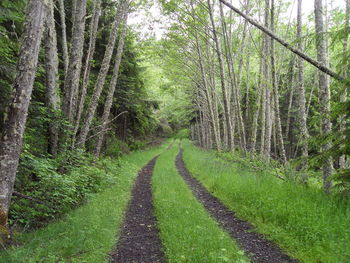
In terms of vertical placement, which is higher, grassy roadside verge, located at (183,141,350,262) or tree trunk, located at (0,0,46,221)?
tree trunk, located at (0,0,46,221)

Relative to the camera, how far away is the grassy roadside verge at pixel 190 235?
362cm

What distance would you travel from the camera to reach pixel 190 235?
14.0 feet

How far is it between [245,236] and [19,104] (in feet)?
15.3

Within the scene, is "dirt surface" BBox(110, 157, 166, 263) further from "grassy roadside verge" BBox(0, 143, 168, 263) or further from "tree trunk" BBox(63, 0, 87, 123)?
"tree trunk" BBox(63, 0, 87, 123)

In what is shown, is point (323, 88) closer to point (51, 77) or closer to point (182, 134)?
point (51, 77)

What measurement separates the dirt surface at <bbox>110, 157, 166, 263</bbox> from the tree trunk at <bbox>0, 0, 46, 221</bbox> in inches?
79.5

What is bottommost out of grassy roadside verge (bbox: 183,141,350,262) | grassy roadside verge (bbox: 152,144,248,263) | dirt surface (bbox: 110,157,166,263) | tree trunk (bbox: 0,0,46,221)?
dirt surface (bbox: 110,157,166,263)

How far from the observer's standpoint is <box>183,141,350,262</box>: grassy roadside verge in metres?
3.54

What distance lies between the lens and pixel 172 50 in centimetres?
1507

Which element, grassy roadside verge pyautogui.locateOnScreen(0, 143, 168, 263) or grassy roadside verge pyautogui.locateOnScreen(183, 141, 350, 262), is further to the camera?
grassy roadside verge pyautogui.locateOnScreen(183, 141, 350, 262)

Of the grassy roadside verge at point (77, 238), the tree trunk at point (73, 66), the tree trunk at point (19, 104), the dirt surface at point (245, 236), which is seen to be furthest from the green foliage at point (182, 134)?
the tree trunk at point (19, 104)

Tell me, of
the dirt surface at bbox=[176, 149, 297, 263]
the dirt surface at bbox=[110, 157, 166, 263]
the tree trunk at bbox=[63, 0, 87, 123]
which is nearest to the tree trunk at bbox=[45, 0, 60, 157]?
the tree trunk at bbox=[63, 0, 87, 123]

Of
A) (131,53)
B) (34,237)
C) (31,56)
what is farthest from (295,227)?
(131,53)

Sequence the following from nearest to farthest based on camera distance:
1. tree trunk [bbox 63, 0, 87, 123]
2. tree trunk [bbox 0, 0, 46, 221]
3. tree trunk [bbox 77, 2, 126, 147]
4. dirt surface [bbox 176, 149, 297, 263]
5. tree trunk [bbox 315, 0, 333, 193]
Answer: tree trunk [bbox 0, 0, 46, 221], dirt surface [bbox 176, 149, 297, 263], tree trunk [bbox 315, 0, 333, 193], tree trunk [bbox 63, 0, 87, 123], tree trunk [bbox 77, 2, 126, 147]
